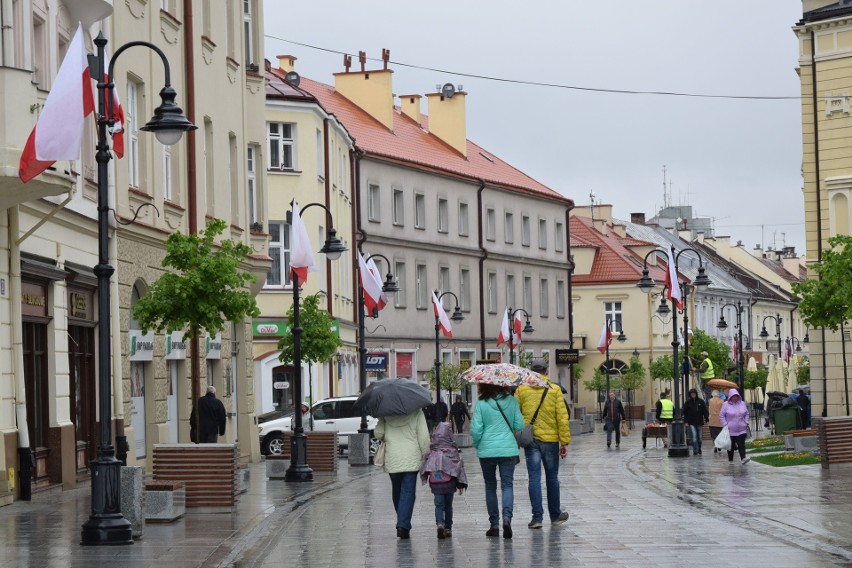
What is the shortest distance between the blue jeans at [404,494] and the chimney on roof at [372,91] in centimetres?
5336

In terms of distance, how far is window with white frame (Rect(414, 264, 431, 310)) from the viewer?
67375mm

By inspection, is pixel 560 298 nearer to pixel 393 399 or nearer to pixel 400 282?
Result: pixel 400 282

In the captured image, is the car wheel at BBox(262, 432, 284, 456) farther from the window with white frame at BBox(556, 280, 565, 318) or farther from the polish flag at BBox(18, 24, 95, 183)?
the window with white frame at BBox(556, 280, 565, 318)

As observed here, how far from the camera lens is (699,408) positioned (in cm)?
3650

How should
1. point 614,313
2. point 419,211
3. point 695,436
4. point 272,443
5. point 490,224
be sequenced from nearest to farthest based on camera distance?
point 695,436 < point 272,443 < point 419,211 < point 490,224 < point 614,313

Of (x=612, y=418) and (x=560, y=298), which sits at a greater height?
(x=560, y=298)

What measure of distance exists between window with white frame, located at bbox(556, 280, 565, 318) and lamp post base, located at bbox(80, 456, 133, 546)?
66.4m

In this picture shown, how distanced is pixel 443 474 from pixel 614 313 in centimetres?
7829

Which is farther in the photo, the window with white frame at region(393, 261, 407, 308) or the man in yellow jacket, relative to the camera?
the window with white frame at region(393, 261, 407, 308)

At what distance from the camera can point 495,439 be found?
16.7 m

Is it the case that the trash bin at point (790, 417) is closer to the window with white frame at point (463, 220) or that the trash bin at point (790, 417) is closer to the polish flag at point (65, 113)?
the polish flag at point (65, 113)

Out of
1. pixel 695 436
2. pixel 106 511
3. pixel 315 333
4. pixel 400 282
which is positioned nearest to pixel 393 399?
pixel 106 511

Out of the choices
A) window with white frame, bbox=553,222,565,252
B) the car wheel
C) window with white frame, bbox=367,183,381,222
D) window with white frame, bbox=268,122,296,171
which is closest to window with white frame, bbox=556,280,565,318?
window with white frame, bbox=553,222,565,252

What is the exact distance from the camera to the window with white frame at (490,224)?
74.3m
